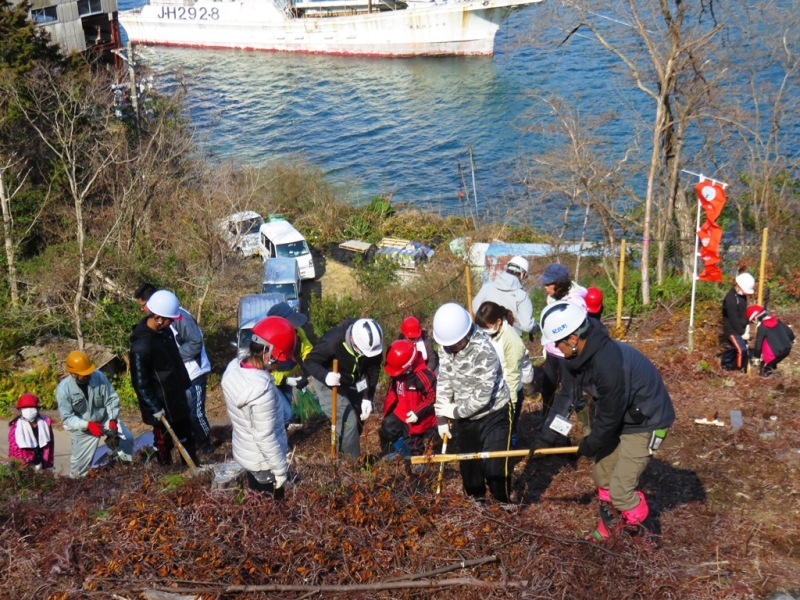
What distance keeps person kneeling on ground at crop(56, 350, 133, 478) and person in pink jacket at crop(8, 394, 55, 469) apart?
624 mm

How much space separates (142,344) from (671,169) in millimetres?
11385

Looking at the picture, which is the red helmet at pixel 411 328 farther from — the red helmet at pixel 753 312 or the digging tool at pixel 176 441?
the red helmet at pixel 753 312

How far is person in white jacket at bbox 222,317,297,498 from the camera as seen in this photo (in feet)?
17.2

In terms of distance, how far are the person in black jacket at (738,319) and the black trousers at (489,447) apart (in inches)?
174

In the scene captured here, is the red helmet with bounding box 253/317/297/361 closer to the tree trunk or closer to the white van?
the tree trunk

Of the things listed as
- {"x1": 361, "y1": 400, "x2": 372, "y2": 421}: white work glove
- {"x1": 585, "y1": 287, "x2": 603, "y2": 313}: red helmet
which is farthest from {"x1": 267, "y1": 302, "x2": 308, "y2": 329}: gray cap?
{"x1": 585, "y1": 287, "x2": 603, "y2": 313}: red helmet

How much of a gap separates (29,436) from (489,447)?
482 cm

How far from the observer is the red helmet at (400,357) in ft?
21.4

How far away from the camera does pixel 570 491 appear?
694 centimetres

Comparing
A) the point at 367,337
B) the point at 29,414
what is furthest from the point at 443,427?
the point at 29,414

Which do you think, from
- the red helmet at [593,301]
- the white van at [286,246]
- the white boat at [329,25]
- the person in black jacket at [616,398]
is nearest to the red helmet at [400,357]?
the person in black jacket at [616,398]

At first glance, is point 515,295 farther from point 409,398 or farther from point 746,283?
point 746,283

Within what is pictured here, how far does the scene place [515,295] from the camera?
797cm

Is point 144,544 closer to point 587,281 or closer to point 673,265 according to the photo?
point 587,281
